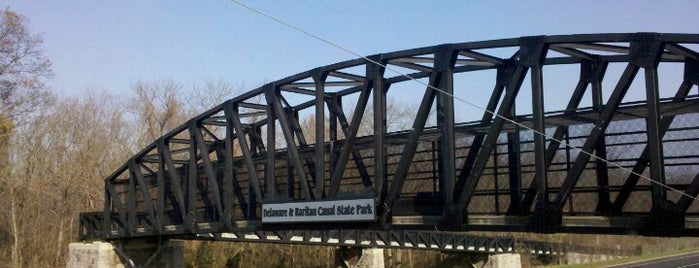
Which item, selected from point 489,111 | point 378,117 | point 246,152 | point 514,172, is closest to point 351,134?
point 378,117

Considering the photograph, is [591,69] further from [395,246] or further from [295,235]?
[395,246]

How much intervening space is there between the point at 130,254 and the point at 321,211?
19.3m

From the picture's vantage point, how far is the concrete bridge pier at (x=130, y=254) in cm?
3466

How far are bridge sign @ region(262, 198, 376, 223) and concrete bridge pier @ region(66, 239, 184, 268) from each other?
15.6m

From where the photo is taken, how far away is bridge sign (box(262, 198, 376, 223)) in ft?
58.5

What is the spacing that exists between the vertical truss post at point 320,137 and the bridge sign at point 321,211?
0.47 metres

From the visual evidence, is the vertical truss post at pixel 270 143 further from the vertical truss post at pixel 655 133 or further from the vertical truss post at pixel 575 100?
the vertical truss post at pixel 655 133

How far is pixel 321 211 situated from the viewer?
753 inches

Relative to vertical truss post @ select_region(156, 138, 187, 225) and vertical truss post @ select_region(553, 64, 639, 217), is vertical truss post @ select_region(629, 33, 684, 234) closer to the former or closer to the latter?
vertical truss post @ select_region(553, 64, 639, 217)

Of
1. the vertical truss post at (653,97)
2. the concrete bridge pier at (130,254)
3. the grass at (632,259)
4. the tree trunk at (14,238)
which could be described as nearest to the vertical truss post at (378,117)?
the vertical truss post at (653,97)

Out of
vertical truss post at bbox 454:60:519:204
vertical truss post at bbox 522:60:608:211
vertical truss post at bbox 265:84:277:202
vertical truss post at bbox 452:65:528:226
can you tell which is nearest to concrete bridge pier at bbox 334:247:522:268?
vertical truss post at bbox 265:84:277:202

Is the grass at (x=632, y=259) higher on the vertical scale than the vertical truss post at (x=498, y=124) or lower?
lower

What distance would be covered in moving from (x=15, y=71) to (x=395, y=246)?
79.5 ft

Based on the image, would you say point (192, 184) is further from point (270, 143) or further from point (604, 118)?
point (604, 118)
